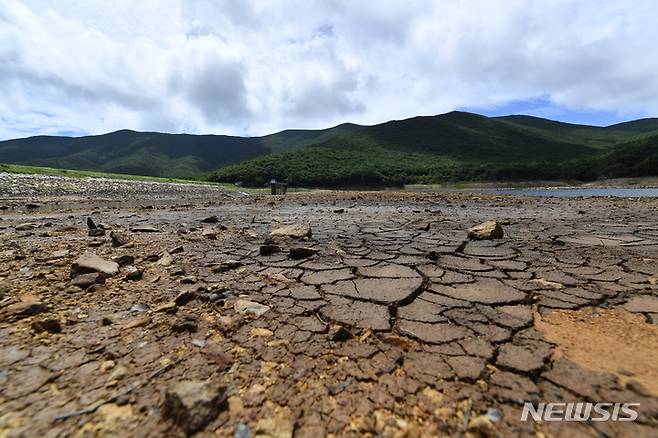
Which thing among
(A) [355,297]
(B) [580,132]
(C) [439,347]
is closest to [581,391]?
(C) [439,347]

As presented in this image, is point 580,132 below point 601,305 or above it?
above

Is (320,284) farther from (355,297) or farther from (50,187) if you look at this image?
(50,187)

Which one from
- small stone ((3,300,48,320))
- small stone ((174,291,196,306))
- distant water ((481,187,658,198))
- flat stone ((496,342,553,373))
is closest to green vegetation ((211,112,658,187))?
distant water ((481,187,658,198))

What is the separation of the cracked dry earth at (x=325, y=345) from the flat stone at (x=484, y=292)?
0.06 feet

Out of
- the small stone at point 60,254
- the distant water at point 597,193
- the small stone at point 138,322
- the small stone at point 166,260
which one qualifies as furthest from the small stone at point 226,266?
the distant water at point 597,193

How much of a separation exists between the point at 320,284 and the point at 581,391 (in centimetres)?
194

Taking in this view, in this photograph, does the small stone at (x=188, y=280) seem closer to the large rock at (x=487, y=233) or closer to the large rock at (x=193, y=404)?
the large rock at (x=193, y=404)

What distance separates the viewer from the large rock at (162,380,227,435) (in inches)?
50.8

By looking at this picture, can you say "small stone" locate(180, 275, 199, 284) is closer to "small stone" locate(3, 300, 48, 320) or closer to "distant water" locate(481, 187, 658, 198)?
"small stone" locate(3, 300, 48, 320)

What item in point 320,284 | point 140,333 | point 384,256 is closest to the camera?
point 140,333

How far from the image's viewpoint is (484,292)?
273 cm

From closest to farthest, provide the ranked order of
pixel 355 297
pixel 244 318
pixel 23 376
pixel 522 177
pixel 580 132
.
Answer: pixel 23 376
pixel 244 318
pixel 355 297
pixel 522 177
pixel 580 132

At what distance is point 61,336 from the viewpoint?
198cm

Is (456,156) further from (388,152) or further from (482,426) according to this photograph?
(482,426)
